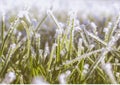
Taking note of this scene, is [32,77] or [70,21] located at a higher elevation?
[70,21]

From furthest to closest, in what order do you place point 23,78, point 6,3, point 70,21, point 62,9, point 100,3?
point 100,3, point 62,9, point 6,3, point 70,21, point 23,78

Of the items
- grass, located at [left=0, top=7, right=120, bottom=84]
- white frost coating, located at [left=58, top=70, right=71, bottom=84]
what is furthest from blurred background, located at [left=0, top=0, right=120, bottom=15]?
white frost coating, located at [left=58, top=70, right=71, bottom=84]

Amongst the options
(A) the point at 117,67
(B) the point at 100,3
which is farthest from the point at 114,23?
(B) the point at 100,3

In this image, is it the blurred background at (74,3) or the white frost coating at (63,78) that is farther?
the blurred background at (74,3)

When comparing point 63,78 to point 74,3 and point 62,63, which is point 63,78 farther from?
point 74,3

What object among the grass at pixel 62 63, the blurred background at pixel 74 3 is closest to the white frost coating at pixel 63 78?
the grass at pixel 62 63

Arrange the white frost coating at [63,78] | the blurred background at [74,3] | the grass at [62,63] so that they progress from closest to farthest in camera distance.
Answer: the white frost coating at [63,78] < the grass at [62,63] < the blurred background at [74,3]

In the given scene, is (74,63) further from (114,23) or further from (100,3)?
(100,3)

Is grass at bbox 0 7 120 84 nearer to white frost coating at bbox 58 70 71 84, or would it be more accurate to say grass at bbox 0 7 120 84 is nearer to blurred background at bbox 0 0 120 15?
white frost coating at bbox 58 70 71 84

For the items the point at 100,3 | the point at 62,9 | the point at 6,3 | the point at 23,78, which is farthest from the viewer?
the point at 100,3

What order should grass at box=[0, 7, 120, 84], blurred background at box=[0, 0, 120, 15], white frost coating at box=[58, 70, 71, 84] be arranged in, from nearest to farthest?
1. white frost coating at box=[58, 70, 71, 84]
2. grass at box=[0, 7, 120, 84]
3. blurred background at box=[0, 0, 120, 15]

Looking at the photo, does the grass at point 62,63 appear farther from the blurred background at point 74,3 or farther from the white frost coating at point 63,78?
the blurred background at point 74,3
